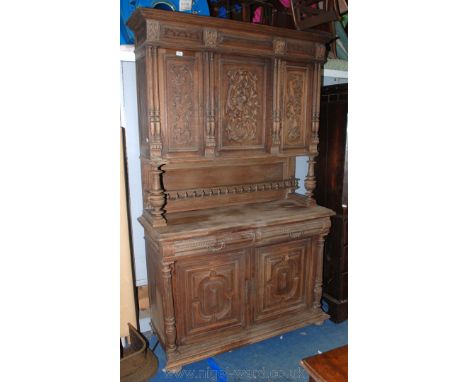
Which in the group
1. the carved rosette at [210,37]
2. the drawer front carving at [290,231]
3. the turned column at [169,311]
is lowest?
the turned column at [169,311]

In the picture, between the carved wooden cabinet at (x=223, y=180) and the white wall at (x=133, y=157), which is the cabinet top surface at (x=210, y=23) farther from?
the white wall at (x=133, y=157)

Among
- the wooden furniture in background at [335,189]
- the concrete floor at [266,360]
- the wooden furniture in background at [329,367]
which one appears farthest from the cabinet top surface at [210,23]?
the concrete floor at [266,360]

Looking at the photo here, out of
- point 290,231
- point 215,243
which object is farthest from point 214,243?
point 290,231

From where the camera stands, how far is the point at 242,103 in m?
2.32

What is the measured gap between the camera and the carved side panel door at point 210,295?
2.23 metres

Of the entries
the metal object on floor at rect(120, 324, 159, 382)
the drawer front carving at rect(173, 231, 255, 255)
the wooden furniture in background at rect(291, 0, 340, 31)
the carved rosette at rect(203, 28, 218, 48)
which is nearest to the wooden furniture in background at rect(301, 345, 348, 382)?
the drawer front carving at rect(173, 231, 255, 255)

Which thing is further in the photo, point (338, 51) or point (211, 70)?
point (338, 51)

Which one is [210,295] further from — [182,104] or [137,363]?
[182,104]

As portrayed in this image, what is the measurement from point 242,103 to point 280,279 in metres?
1.33
